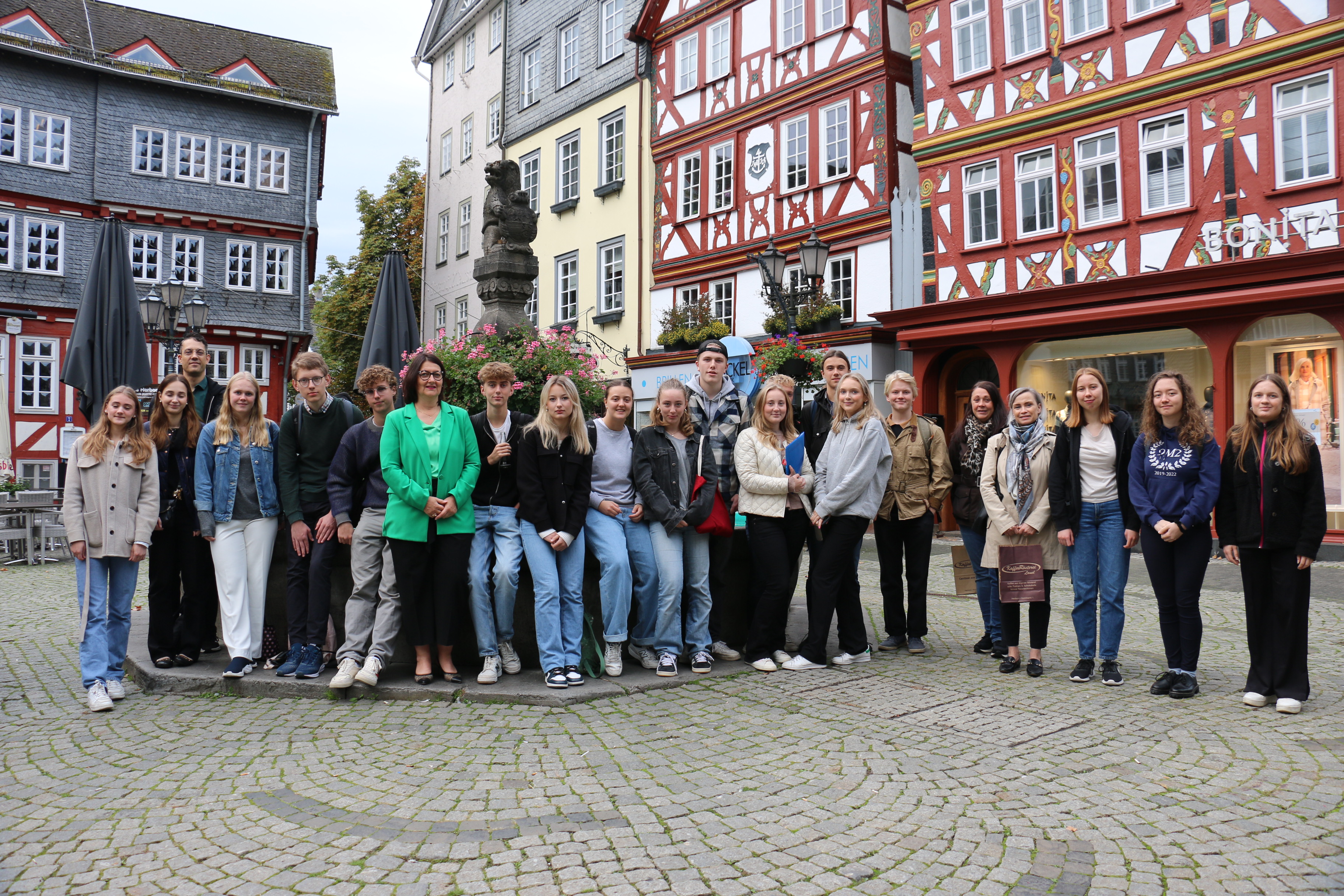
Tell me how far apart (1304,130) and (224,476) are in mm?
14145

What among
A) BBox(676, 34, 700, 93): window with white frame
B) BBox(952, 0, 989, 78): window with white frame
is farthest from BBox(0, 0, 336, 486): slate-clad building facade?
BBox(952, 0, 989, 78): window with white frame

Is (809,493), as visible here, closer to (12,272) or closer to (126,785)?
(126,785)

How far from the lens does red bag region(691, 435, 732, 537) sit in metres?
6.46

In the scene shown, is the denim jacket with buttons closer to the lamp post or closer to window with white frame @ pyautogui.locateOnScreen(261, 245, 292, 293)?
the lamp post

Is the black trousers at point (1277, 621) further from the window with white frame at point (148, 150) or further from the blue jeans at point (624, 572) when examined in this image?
the window with white frame at point (148, 150)

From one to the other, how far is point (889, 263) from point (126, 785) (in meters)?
16.1

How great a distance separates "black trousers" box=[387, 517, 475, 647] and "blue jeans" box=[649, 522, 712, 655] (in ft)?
4.08

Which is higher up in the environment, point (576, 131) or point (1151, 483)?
point (576, 131)

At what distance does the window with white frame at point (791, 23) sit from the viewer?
787 inches

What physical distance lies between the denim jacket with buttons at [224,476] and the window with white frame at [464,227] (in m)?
26.0

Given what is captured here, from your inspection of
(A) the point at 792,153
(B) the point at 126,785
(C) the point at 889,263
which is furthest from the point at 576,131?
(B) the point at 126,785

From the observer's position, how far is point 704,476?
21.3ft

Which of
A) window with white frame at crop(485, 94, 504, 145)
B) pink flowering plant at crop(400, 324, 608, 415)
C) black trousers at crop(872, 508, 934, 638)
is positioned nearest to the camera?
black trousers at crop(872, 508, 934, 638)

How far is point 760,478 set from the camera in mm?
6484
